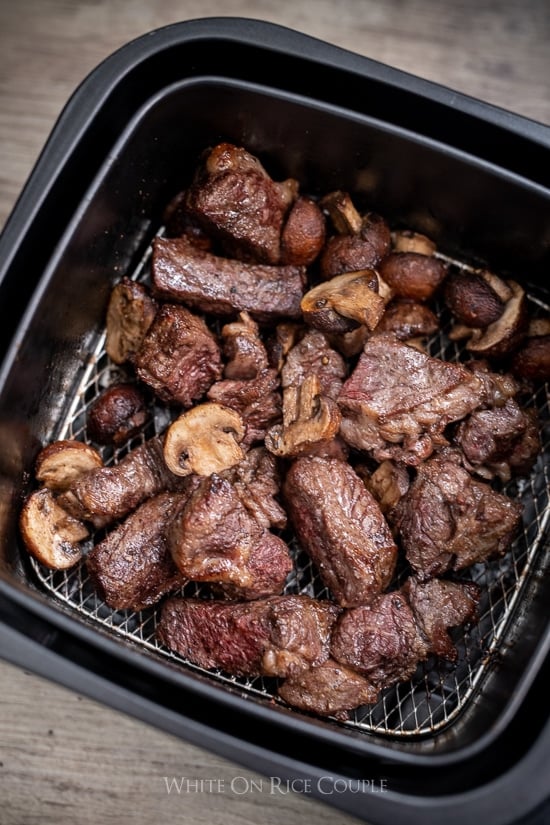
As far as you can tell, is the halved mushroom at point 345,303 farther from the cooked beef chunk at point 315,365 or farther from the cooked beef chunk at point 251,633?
the cooked beef chunk at point 251,633

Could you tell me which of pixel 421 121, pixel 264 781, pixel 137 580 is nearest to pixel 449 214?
pixel 421 121

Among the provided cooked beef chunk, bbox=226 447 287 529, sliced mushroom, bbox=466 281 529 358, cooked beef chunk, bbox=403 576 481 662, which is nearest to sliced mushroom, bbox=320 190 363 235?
sliced mushroom, bbox=466 281 529 358

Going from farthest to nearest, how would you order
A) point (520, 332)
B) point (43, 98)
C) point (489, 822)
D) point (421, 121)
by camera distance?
point (43, 98), point (520, 332), point (421, 121), point (489, 822)

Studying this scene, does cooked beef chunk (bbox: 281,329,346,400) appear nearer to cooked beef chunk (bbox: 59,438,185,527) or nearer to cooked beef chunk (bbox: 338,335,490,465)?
cooked beef chunk (bbox: 338,335,490,465)

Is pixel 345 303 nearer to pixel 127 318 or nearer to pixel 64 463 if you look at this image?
pixel 127 318

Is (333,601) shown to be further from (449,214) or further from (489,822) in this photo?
(449,214)
